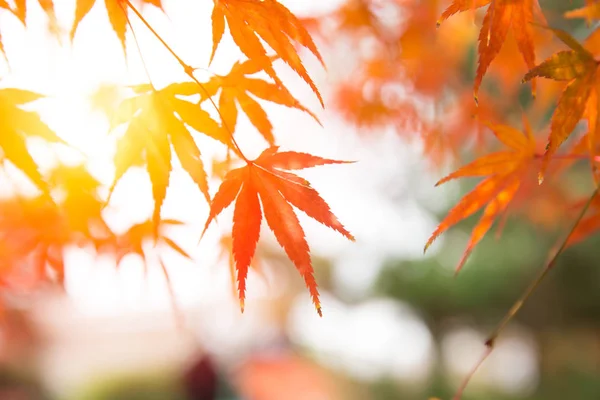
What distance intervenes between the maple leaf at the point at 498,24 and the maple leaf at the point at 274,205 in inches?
6.6

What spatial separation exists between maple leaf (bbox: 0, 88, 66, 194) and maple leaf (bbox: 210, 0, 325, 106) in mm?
221

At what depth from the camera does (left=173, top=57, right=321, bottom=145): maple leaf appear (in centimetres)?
59

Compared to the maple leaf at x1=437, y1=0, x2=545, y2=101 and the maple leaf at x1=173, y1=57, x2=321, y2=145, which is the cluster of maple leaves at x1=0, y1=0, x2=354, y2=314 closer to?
the maple leaf at x1=173, y1=57, x2=321, y2=145

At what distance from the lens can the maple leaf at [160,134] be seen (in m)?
0.52

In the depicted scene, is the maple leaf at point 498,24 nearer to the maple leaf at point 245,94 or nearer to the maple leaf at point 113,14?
the maple leaf at point 245,94

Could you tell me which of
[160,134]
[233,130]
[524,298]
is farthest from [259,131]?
[524,298]

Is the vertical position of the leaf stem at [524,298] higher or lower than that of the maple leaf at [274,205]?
lower

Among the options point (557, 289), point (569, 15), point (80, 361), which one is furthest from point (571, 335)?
point (80, 361)

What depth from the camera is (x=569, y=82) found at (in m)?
0.48

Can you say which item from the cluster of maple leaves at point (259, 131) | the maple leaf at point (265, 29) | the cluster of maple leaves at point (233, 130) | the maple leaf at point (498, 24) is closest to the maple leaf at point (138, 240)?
the cluster of maple leaves at point (259, 131)

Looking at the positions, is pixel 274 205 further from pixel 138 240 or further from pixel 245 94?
pixel 138 240

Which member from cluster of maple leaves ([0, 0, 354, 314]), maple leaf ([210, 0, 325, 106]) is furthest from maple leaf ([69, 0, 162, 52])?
maple leaf ([210, 0, 325, 106])

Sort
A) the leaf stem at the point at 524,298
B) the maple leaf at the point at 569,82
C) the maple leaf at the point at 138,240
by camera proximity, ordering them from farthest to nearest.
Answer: the maple leaf at the point at 138,240 < the leaf stem at the point at 524,298 < the maple leaf at the point at 569,82

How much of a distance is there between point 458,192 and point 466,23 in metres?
4.08
